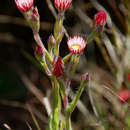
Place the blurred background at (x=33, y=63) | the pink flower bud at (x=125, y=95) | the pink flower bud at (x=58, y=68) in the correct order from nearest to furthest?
the pink flower bud at (x=58, y=68), the pink flower bud at (x=125, y=95), the blurred background at (x=33, y=63)

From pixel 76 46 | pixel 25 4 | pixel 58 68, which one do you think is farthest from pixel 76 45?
pixel 25 4

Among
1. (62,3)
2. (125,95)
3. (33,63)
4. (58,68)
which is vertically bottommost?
(58,68)

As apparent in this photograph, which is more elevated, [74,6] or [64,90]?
[74,6]

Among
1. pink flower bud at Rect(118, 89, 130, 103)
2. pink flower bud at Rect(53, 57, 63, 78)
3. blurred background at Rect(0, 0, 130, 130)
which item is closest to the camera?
pink flower bud at Rect(53, 57, 63, 78)

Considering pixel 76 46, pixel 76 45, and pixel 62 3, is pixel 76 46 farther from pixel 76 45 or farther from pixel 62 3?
pixel 62 3

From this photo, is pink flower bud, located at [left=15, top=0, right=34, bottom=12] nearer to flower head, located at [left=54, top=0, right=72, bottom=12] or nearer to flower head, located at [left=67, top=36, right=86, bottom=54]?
flower head, located at [left=54, top=0, right=72, bottom=12]

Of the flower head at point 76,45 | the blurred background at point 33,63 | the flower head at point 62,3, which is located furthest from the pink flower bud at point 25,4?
the blurred background at point 33,63

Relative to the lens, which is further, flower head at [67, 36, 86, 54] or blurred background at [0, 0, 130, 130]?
blurred background at [0, 0, 130, 130]

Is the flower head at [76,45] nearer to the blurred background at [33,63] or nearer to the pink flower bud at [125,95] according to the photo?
the pink flower bud at [125,95]

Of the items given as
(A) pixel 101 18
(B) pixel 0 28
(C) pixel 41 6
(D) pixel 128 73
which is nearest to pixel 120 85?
(D) pixel 128 73

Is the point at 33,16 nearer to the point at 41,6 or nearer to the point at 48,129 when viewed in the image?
the point at 48,129

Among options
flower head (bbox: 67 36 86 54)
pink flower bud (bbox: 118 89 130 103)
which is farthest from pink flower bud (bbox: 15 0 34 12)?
pink flower bud (bbox: 118 89 130 103)
